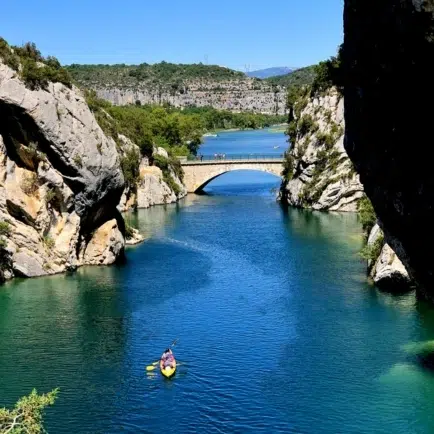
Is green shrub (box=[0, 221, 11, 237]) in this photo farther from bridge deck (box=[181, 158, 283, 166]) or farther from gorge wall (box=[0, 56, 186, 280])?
bridge deck (box=[181, 158, 283, 166])

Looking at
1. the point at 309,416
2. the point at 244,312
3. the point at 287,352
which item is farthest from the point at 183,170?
the point at 309,416

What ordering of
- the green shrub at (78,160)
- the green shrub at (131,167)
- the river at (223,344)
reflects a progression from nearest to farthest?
the river at (223,344), the green shrub at (78,160), the green shrub at (131,167)

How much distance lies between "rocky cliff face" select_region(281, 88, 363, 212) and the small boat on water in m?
62.4

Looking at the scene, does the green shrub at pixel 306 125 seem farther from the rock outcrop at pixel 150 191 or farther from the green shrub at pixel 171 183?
the rock outcrop at pixel 150 191

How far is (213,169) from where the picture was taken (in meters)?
114

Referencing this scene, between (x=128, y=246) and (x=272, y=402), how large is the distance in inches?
1650

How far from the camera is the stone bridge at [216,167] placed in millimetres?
110438

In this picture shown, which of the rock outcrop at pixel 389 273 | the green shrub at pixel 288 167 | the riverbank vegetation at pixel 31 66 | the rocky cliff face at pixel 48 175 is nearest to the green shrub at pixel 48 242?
the rocky cliff face at pixel 48 175

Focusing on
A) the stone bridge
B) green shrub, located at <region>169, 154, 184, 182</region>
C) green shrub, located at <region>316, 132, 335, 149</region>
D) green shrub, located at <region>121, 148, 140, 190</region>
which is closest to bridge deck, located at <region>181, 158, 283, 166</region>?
the stone bridge

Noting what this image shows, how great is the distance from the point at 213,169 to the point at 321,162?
21847mm

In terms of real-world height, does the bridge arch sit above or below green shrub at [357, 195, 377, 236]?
above

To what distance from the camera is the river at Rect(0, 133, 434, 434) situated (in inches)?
1237

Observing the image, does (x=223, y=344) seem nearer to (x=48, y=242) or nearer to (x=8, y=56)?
(x=48, y=242)

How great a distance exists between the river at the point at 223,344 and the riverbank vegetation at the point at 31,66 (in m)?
16.2
